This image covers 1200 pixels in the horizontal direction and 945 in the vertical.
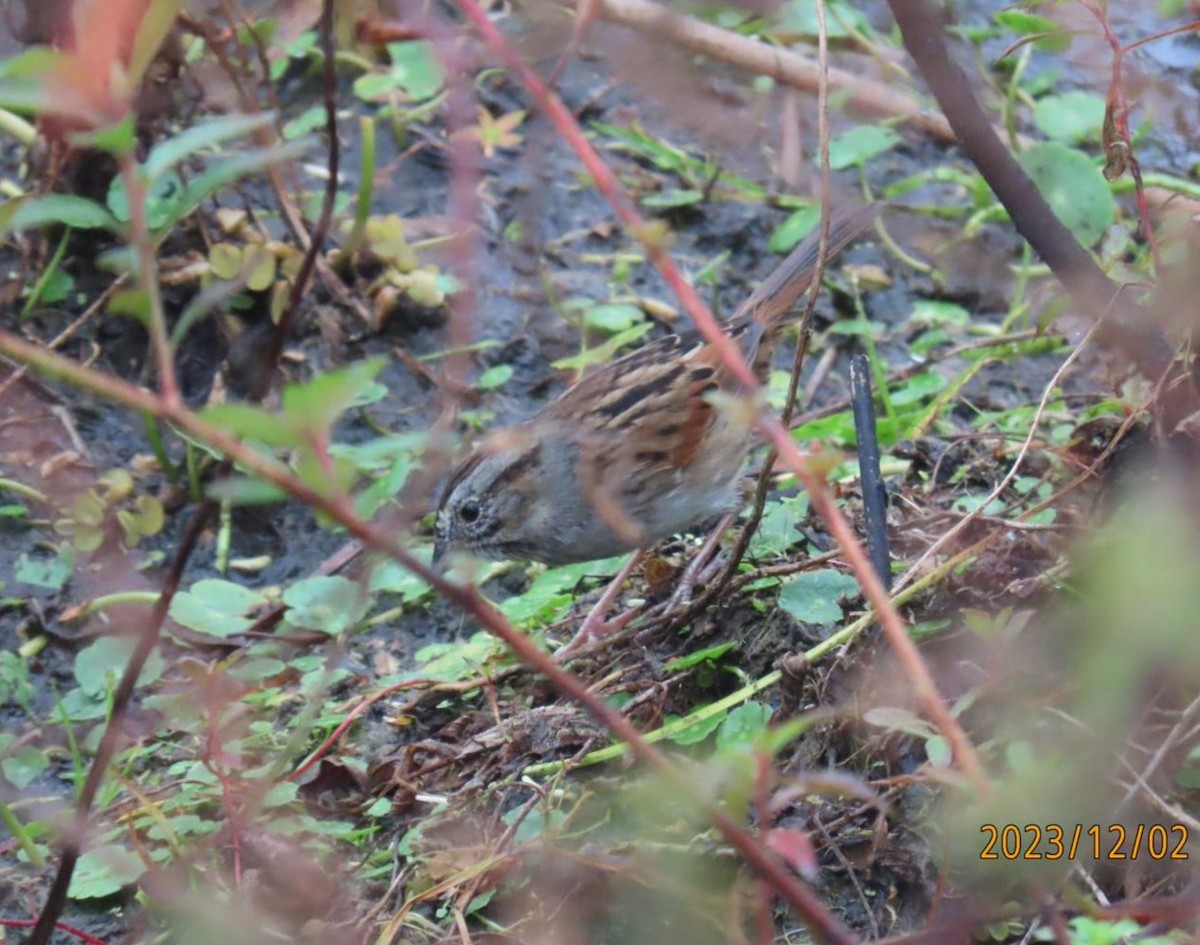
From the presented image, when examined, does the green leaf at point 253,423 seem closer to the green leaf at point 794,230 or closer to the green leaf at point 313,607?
the green leaf at point 313,607

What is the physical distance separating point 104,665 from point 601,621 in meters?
1.28

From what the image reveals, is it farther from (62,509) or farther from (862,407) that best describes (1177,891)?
(62,509)

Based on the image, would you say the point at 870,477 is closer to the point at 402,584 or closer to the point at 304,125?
the point at 402,584

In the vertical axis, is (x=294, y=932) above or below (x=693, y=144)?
below

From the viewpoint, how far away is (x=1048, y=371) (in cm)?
471

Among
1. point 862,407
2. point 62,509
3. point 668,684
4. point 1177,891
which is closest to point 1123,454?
point 862,407

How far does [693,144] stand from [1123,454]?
354 centimetres

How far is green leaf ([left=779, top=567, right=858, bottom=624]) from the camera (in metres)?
2.78

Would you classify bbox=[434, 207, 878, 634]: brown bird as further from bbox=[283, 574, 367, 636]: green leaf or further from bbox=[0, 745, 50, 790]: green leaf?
bbox=[0, 745, 50, 790]: green leaf

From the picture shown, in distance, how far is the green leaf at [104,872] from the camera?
2.87 metres

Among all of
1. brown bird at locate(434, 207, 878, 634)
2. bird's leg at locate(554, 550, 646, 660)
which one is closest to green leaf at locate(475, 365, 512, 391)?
brown bird at locate(434, 207, 878, 634)

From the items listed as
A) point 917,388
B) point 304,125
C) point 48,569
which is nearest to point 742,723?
point 917,388

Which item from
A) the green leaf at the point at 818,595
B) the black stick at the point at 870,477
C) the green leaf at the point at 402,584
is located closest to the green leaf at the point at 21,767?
the green leaf at the point at 402,584

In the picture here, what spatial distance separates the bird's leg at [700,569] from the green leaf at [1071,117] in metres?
2.52
